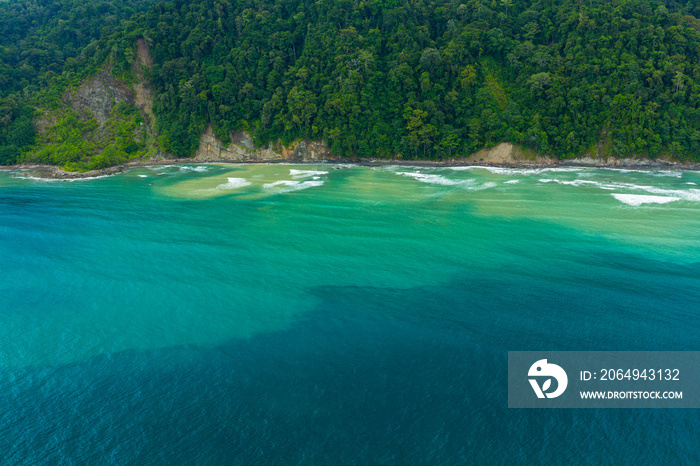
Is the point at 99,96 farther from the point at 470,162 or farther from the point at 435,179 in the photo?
the point at 470,162

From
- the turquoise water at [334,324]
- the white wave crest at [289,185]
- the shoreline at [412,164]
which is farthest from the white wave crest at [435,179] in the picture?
the white wave crest at [289,185]

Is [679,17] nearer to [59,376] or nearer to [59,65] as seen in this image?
[59,376]

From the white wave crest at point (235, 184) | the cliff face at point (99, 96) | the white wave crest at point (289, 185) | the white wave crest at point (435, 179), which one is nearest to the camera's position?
the white wave crest at point (289, 185)

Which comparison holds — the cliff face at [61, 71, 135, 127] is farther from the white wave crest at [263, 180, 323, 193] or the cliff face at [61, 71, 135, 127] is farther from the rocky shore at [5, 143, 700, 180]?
the white wave crest at [263, 180, 323, 193]

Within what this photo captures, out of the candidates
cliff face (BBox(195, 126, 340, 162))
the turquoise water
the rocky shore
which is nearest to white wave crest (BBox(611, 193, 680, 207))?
the turquoise water

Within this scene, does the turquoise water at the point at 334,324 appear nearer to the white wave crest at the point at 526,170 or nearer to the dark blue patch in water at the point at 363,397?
the dark blue patch in water at the point at 363,397
